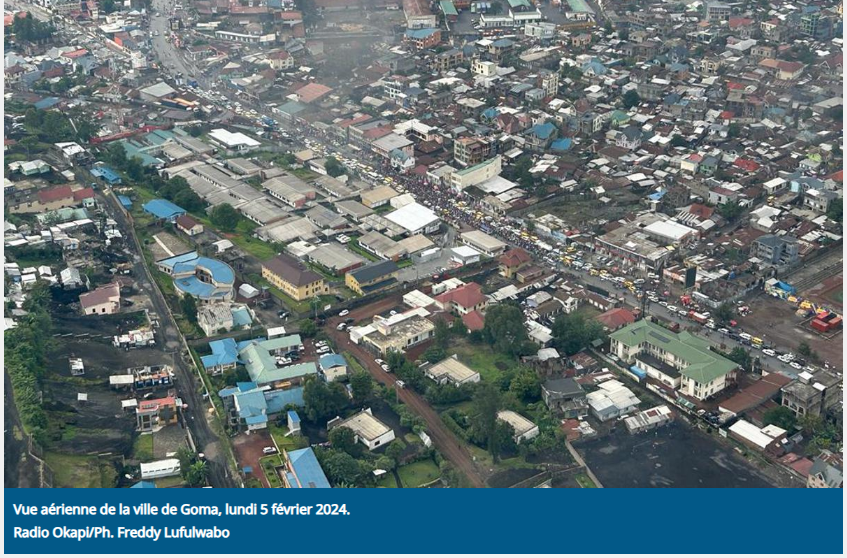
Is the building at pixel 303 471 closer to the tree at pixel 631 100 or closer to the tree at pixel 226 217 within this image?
the tree at pixel 226 217

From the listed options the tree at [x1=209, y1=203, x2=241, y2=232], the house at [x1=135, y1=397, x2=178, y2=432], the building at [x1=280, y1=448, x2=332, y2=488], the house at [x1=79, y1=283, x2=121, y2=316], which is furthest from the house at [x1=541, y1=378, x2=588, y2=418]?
the tree at [x1=209, y1=203, x2=241, y2=232]

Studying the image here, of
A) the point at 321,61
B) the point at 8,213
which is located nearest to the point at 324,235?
the point at 8,213

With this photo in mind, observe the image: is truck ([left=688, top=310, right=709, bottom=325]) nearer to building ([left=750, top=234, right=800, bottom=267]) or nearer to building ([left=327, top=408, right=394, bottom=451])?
Answer: building ([left=750, top=234, right=800, bottom=267])

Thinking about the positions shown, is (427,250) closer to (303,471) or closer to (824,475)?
(303,471)

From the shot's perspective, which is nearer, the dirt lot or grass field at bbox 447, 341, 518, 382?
the dirt lot

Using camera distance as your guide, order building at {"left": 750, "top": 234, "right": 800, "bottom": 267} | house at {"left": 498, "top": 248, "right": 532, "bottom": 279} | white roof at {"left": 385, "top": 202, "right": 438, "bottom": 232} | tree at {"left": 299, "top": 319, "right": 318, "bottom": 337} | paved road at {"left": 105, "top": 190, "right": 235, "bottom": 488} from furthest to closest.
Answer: white roof at {"left": 385, "top": 202, "right": 438, "bottom": 232} < building at {"left": 750, "top": 234, "right": 800, "bottom": 267} < house at {"left": 498, "top": 248, "right": 532, "bottom": 279} < tree at {"left": 299, "top": 319, "right": 318, "bottom": 337} < paved road at {"left": 105, "top": 190, "right": 235, "bottom": 488}

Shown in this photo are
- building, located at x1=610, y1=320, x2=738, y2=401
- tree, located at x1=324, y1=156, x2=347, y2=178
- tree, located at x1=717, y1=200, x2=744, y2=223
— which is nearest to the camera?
building, located at x1=610, y1=320, x2=738, y2=401

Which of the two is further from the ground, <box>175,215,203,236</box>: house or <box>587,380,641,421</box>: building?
<box>175,215,203,236</box>: house
